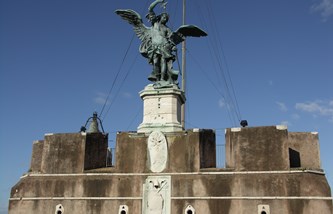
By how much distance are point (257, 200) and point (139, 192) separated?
4880mm

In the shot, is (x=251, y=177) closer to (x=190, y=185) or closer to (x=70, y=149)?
(x=190, y=185)

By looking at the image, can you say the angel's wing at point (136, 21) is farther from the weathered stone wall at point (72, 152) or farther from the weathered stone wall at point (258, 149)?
the weathered stone wall at point (258, 149)

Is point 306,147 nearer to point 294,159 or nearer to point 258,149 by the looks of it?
point 294,159

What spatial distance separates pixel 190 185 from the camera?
60.4 feet

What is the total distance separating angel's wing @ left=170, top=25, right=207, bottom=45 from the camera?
2102cm

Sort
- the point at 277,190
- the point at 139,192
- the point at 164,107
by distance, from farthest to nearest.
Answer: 1. the point at 164,107
2. the point at 139,192
3. the point at 277,190

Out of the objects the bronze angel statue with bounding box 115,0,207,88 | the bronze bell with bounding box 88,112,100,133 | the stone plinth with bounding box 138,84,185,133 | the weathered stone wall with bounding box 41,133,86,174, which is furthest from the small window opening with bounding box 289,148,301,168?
the bronze bell with bounding box 88,112,100,133

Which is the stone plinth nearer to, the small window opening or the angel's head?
the angel's head

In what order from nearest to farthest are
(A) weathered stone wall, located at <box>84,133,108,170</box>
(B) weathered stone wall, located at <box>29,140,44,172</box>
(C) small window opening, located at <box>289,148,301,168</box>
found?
1. (C) small window opening, located at <box>289,148,301,168</box>
2. (A) weathered stone wall, located at <box>84,133,108,170</box>
3. (B) weathered stone wall, located at <box>29,140,44,172</box>

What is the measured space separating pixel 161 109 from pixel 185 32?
4043mm

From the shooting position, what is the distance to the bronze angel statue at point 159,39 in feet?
68.0

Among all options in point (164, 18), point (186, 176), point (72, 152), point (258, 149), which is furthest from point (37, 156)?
point (258, 149)

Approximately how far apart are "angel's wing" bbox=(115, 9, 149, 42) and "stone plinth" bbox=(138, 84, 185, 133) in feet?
8.69

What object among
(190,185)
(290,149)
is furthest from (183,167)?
(290,149)
